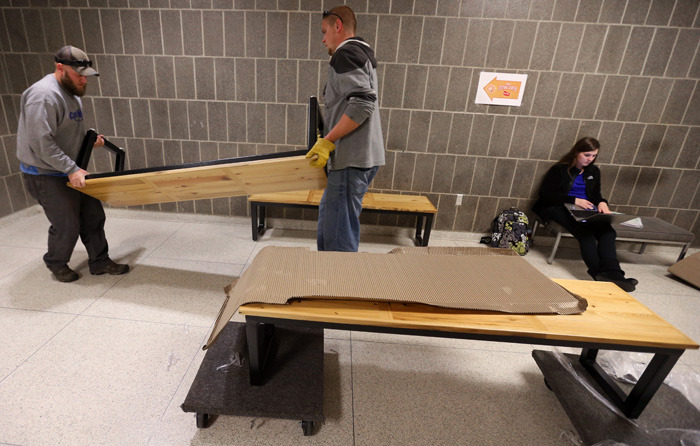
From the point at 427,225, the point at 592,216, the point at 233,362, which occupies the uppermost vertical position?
the point at 592,216

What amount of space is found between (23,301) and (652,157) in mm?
5078

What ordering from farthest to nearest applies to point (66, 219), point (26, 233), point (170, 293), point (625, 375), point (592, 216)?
1. point (26, 233)
2. point (592, 216)
3. point (170, 293)
4. point (66, 219)
5. point (625, 375)

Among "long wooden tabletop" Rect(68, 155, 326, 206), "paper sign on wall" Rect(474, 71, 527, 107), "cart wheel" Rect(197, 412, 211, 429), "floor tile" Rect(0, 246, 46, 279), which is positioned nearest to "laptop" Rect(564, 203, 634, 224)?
"paper sign on wall" Rect(474, 71, 527, 107)

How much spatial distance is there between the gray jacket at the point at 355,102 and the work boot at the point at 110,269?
1.72 meters

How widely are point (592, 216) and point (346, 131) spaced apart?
2.16 meters

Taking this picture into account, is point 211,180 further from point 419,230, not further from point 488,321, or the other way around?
point 419,230

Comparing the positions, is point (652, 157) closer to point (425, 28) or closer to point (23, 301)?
point (425, 28)

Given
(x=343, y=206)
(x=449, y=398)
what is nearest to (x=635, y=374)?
(x=449, y=398)

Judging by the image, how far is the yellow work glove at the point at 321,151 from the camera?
5.97ft

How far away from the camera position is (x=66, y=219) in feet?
7.04

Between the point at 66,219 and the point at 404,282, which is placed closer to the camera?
the point at 404,282

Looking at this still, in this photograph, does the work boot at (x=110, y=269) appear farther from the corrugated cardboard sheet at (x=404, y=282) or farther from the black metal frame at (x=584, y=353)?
the black metal frame at (x=584, y=353)

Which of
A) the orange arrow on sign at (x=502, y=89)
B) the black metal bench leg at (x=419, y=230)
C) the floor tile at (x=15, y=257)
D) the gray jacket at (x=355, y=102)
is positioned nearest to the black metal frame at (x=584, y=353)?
the gray jacket at (x=355, y=102)

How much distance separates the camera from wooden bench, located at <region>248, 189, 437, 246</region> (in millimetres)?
2988
